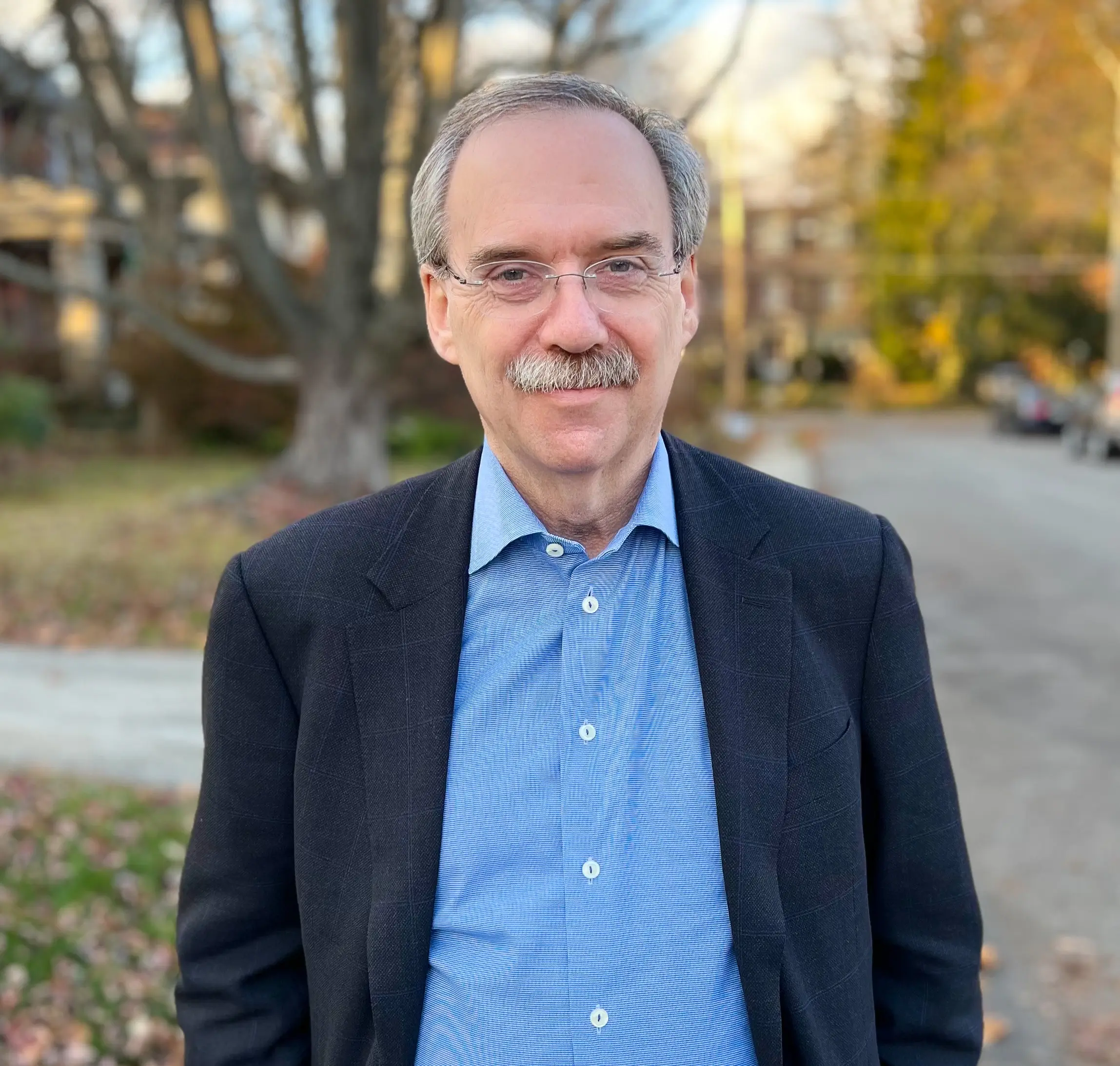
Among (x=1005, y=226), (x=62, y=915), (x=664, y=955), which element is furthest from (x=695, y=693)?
(x=1005, y=226)

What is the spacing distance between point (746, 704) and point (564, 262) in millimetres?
676

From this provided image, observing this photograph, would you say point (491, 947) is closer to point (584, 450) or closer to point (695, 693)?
point (695, 693)

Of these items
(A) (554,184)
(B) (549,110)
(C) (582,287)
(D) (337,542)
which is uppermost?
(B) (549,110)

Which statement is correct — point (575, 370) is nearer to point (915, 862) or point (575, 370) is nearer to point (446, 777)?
point (446, 777)

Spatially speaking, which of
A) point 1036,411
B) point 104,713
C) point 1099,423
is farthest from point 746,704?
point 1036,411

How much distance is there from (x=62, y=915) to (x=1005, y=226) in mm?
47706

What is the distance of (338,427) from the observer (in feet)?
39.6

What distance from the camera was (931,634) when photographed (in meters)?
9.06

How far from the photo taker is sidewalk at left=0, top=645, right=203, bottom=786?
594 cm

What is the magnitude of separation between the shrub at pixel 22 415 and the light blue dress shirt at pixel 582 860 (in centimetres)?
1695

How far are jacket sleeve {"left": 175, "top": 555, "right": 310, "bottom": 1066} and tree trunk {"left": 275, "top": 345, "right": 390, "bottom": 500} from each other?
10.0 meters

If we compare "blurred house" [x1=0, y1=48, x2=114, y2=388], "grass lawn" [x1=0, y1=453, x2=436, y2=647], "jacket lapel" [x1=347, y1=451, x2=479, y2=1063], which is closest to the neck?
"jacket lapel" [x1=347, y1=451, x2=479, y2=1063]

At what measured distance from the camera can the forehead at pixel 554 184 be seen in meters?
1.70

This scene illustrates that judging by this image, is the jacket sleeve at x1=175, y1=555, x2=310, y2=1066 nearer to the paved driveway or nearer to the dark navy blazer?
the dark navy blazer
